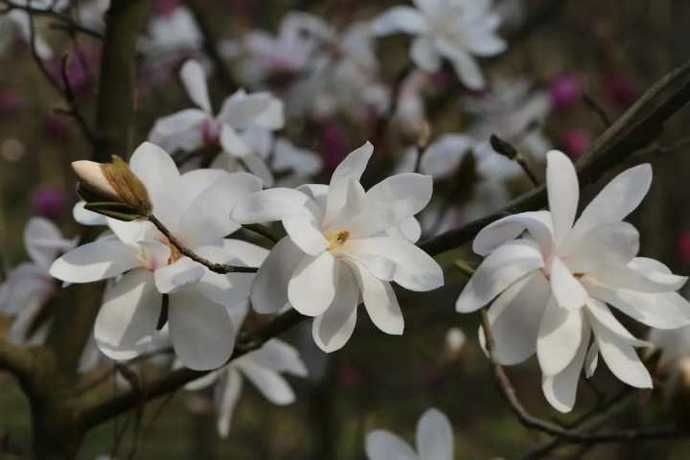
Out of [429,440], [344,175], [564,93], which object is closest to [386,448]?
[429,440]

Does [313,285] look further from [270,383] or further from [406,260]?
[270,383]

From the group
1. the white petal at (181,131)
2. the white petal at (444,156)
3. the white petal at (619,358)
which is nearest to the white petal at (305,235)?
the white petal at (619,358)

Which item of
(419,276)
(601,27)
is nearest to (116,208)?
(419,276)

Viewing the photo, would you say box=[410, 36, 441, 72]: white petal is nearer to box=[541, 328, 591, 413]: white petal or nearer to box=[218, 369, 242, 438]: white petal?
box=[218, 369, 242, 438]: white petal

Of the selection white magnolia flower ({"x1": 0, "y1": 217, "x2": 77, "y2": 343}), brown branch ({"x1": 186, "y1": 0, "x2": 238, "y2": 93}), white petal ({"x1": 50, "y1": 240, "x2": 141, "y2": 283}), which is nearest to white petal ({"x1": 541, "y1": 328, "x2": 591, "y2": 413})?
white petal ({"x1": 50, "y1": 240, "x2": 141, "y2": 283})

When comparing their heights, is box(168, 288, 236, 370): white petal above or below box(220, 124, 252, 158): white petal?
above

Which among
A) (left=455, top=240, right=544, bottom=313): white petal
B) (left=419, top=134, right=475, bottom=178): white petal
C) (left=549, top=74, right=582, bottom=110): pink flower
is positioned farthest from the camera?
(left=549, top=74, right=582, bottom=110): pink flower
